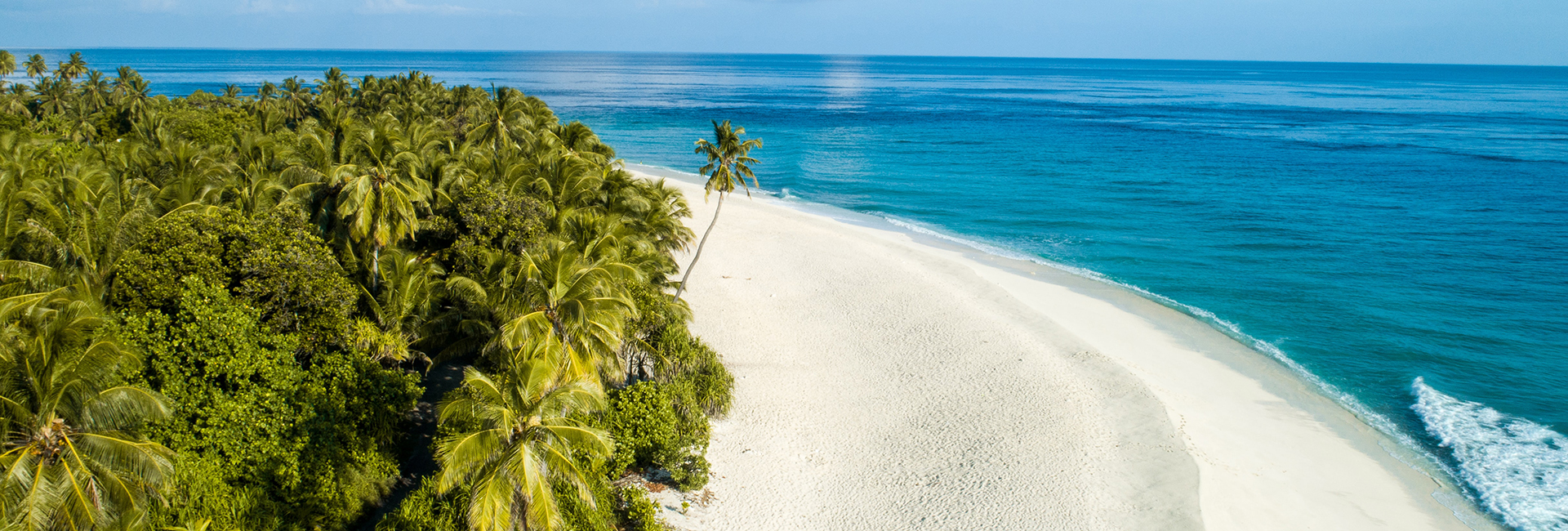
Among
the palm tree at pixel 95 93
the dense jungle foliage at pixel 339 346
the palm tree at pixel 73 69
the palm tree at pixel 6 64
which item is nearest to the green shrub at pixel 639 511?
the dense jungle foliage at pixel 339 346

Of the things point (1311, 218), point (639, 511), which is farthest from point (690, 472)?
point (1311, 218)

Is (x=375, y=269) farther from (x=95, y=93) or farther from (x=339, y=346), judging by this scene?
(x=95, y=93)

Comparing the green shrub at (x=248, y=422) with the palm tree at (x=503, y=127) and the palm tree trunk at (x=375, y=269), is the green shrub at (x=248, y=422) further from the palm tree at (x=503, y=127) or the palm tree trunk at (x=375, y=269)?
the palm tree at (x=503, y=127)

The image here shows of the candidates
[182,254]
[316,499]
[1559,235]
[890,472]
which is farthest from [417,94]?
[1559,235]

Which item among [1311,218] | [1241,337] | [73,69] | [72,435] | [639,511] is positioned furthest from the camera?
[73,69]

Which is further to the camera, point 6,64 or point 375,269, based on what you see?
point 6,64

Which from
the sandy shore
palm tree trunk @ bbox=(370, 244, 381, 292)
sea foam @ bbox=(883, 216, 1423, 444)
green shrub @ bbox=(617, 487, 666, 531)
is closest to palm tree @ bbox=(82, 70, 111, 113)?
palm tree trunk @ bbox=(370, 244, 381, 292)

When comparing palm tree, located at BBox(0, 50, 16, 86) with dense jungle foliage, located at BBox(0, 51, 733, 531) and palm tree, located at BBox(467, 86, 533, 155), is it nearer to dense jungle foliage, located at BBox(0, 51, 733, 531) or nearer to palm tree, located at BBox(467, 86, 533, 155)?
palm tree, located at BBox(467, 86, 533, 155)
